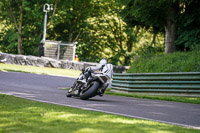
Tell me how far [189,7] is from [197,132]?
17622 mm

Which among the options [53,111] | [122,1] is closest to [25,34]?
[122,1]

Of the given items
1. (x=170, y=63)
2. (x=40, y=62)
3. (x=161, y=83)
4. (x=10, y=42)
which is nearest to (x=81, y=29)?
(x=10, y=42)

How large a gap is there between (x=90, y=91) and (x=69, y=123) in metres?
5.66

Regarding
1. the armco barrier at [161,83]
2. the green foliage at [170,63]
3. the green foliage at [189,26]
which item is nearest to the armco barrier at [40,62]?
the green foliage at [189,26]

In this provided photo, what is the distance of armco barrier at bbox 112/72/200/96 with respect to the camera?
16906 millimetres

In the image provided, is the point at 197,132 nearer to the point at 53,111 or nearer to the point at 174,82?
the point at 53,111

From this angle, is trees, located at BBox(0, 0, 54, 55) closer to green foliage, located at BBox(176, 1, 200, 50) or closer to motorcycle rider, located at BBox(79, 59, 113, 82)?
green foliage, located at BBox(176, 1, 200, 50)

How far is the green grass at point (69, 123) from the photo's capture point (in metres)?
7.09

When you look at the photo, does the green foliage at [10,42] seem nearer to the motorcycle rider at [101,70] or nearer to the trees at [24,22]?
the trees at [24,22]

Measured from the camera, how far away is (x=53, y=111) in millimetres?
9547

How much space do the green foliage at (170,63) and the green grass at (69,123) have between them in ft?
34.2

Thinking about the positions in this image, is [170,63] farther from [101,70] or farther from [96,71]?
[96,71]

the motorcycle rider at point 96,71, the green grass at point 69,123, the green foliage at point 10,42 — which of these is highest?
the green foliage at point 10,42

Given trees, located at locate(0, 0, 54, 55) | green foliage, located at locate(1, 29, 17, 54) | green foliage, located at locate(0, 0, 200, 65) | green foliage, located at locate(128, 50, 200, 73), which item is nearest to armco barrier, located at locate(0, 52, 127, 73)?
green foliage, located at locate(0, 0, 200, 65)
